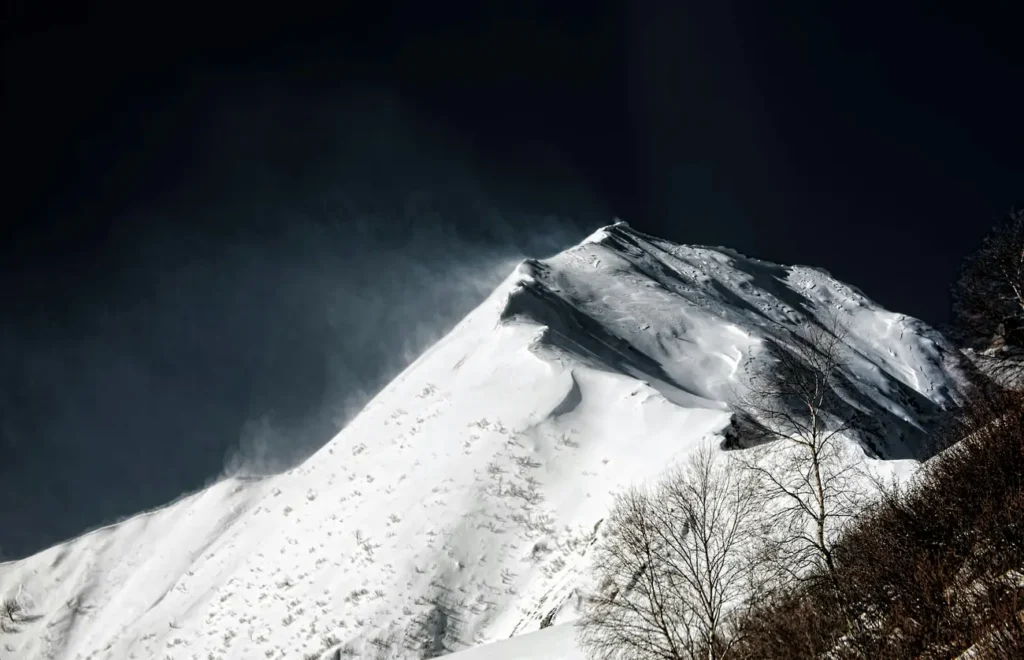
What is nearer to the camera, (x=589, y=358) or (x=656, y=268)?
(x=589, y=358)

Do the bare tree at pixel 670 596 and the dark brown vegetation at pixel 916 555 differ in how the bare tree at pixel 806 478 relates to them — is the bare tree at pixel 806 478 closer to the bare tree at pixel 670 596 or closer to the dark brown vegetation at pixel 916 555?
the dark brown vegetation at pixel 916 555

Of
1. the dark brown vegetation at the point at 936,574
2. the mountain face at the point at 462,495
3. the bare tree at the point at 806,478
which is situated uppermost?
the mountain face at the point at 462,495

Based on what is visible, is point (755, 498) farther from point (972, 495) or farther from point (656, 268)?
point (656, 268)

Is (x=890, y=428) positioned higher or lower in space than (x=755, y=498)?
higher

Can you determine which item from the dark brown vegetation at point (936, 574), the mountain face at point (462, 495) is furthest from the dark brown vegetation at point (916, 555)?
the mountain face at point (462, 495)

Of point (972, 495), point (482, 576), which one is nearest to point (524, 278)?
point (482, 576)

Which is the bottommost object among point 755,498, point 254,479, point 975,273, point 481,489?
point 755,498

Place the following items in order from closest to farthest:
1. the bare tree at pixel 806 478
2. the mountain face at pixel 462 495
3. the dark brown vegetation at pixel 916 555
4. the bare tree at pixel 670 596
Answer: the dark brown vegetation at pixel 916 555, the bare tree at pixel 670 596, the bare tree at pixel 806 478, the mountain face at pixel 462 495
